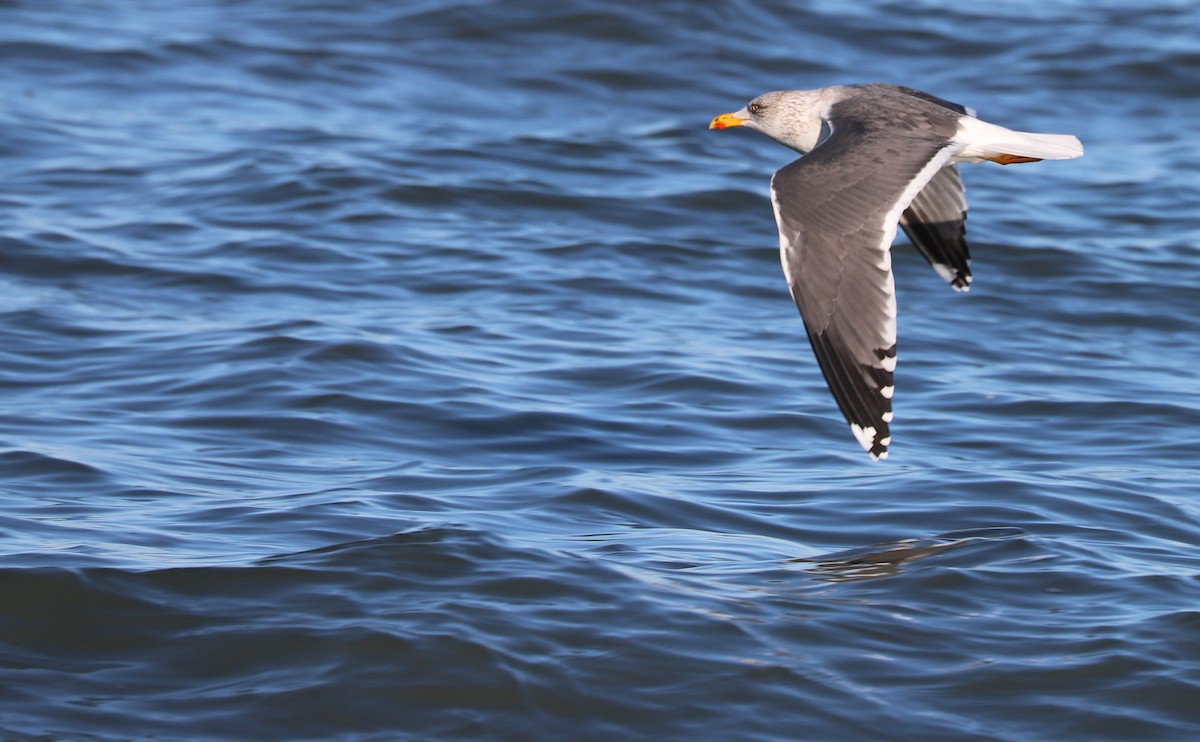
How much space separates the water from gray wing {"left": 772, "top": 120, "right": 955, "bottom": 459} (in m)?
0.48

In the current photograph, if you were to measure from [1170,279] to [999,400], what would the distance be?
85.9 inches

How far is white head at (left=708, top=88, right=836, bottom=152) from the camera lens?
6.62 meters

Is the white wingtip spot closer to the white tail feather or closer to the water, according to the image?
the water

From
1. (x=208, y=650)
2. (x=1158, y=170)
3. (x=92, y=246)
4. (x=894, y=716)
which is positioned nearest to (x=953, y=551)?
(x=894, y=716)

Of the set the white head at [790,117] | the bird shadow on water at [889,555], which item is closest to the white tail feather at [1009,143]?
the white head at [790,117]

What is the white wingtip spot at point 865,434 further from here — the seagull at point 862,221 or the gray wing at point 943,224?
the gray wing at point 943,224

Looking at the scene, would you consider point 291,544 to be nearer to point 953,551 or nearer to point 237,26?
point 953,551

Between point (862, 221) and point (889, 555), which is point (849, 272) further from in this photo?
point (889, 555)

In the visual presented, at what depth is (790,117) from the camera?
675 cm

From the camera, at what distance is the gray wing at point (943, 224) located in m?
6.55

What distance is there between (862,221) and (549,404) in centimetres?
188

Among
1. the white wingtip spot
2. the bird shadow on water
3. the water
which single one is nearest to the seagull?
the white wingtip spot

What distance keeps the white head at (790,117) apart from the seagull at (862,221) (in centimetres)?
65

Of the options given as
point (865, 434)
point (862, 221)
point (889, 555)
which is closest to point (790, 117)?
point (862, 221)
